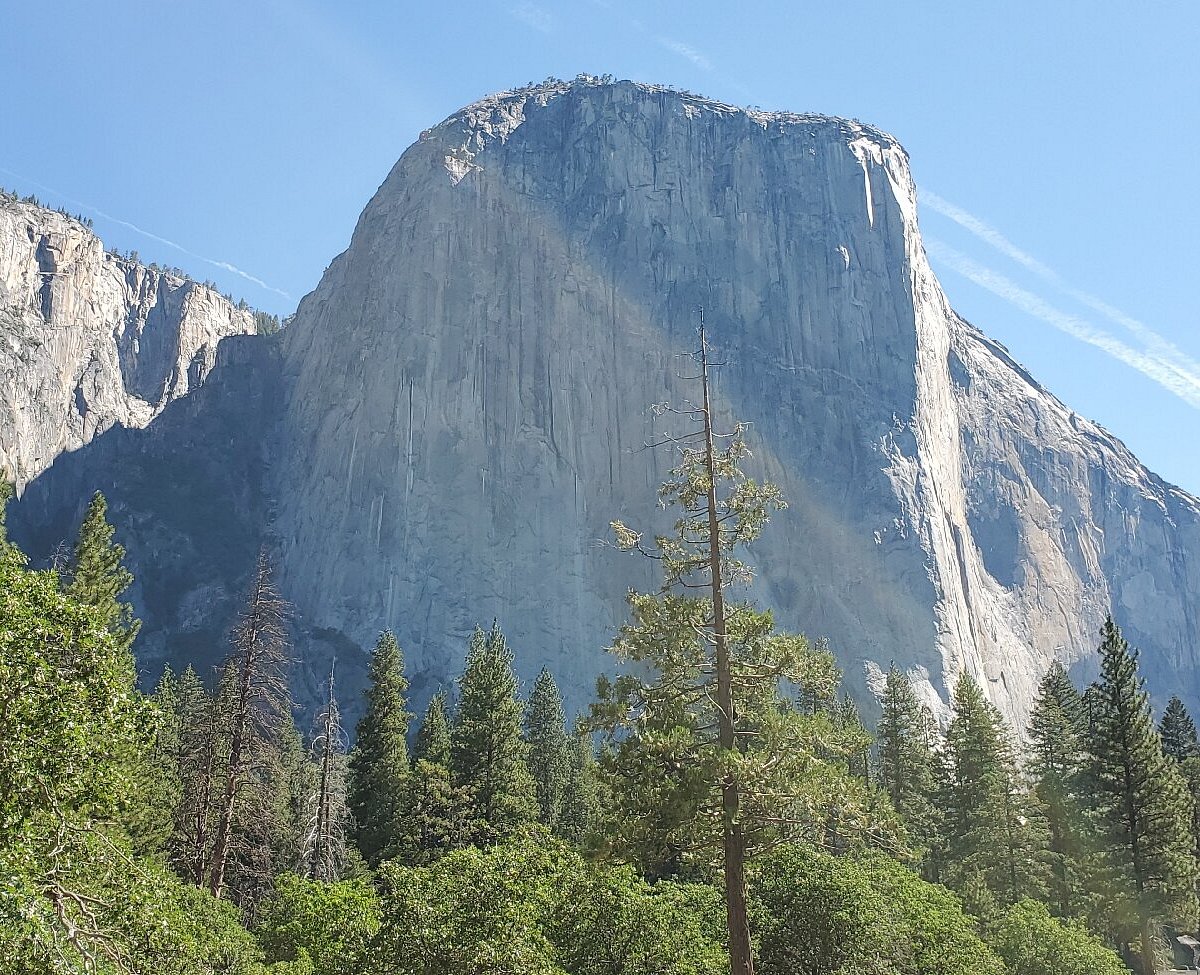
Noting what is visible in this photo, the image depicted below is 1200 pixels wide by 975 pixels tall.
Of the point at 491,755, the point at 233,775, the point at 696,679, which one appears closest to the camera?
the point at 696,679

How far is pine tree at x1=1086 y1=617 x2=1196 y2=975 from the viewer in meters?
31.6

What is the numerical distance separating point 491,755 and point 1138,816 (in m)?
23.2

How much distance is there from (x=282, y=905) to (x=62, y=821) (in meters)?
13.9

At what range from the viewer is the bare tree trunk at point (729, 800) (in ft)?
37.8

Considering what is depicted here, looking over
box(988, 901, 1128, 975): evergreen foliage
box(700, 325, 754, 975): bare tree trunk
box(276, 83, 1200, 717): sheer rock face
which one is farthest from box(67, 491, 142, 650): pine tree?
box(276, 83, 1200, 717): sheer rock face

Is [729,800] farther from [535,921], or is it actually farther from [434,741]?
[434,741]

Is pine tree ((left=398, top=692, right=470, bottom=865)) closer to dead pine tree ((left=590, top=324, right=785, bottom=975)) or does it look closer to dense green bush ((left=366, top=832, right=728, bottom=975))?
dense green bush ((left=366, top=832, right=728, bottom=975))

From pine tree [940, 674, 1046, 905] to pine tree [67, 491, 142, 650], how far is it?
99.5 ft

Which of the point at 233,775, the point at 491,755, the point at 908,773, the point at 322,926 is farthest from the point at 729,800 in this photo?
the point at 908,773

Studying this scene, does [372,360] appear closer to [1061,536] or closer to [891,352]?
[891,352]

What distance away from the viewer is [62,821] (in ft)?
25.8

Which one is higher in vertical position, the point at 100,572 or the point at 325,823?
the point at 100,572

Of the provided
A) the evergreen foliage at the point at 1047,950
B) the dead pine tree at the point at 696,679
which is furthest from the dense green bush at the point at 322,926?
the evergreen foliage at the point at 1047,950

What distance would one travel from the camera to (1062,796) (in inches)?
1538
